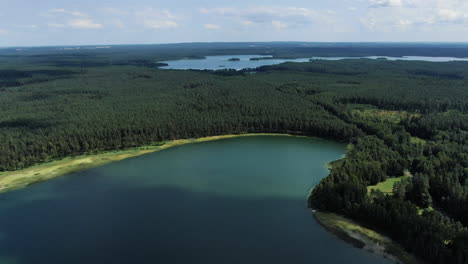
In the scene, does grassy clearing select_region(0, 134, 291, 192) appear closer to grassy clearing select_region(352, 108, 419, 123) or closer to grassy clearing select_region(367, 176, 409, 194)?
grassy clearing select_region(367, 176, 409, 194)

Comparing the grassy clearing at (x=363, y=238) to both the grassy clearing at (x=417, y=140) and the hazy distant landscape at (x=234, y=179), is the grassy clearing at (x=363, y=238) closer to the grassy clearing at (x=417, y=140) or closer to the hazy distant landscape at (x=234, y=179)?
the hazy distant landscape at (x=234, y=179)

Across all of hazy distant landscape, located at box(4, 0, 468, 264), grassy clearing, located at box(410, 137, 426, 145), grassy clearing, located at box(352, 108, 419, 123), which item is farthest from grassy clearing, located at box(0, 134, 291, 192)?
grassy clearing, located at box(410, 137, 426, 145)

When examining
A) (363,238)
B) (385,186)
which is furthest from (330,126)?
(363,238)

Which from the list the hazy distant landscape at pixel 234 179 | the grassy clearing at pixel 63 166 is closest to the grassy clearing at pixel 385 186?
the hazy distant landscape at pixel 234 179

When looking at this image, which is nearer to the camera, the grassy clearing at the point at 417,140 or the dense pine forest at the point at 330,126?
the dense pine forest at the point at 330,126

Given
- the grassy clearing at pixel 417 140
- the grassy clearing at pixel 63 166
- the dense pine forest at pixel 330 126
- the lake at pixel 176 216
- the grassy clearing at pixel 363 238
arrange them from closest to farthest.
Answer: the grassy clearing at pixel 363 238 < the lake at pixel 176 216 < the dense pine forest at pixel 330 126 < the grassy clearing at pixel 63 166 < the grassy clearing at pixel 417 140
